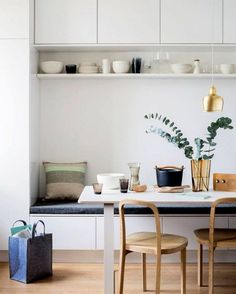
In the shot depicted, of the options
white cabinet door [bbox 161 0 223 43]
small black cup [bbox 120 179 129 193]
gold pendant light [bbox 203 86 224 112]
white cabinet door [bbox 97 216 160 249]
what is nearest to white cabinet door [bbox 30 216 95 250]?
white cabinet door [bbox 97 216 160 249]

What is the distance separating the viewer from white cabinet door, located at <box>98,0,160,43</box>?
464 centimetres

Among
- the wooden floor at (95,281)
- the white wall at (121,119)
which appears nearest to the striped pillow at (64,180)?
the white wall at (121,119)

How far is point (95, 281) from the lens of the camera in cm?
392

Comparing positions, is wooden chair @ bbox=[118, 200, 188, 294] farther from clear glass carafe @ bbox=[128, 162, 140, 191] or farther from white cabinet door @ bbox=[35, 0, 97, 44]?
white cabinet door @ bbox=[35, 0, 97, 44]

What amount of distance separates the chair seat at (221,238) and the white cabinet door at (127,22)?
6.26 ft

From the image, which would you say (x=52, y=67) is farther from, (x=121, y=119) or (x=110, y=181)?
(x=110, y=181)

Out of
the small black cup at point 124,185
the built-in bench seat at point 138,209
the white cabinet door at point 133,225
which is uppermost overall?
the small black cup at point 124,185

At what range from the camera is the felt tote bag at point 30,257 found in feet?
12.7

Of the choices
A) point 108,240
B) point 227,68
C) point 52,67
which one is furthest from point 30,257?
point 227,68

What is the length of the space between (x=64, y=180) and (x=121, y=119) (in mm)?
835

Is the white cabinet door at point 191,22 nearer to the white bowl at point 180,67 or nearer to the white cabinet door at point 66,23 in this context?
the white bowl at point 180,67

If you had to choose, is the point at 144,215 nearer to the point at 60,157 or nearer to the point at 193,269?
the point at 193,269

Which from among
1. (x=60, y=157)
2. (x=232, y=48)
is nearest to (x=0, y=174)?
(x=60, y=157)

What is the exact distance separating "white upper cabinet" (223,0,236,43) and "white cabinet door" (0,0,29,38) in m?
1.82
